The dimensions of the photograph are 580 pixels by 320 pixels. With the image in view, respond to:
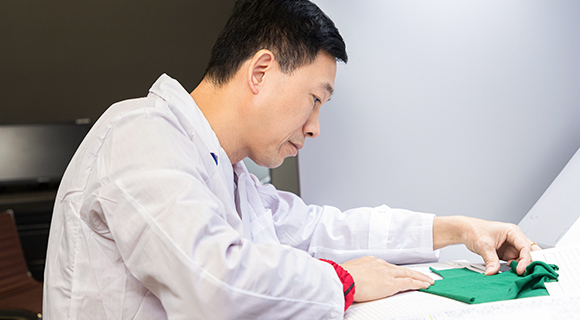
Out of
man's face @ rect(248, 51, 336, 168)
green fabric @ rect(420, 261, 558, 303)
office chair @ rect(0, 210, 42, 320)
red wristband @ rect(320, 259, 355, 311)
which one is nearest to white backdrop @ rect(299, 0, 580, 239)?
man's face @ rect(248, 51, 336, 168)

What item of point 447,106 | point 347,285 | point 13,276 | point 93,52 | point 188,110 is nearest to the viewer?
point 347,285

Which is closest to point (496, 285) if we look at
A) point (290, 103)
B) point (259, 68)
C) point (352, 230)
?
point (352, 230)

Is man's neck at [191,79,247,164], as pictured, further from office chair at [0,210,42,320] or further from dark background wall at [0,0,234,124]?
dark background wall at [0,0,234,124]

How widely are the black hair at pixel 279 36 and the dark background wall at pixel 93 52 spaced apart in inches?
120

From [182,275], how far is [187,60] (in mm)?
3626

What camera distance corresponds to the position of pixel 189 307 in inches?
24.7

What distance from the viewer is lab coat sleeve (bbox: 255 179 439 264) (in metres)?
1.20

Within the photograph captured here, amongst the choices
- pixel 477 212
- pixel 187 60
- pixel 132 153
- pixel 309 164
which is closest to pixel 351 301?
pixel 132 153

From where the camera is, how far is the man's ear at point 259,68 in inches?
37.9

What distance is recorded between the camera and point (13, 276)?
2.13 metres

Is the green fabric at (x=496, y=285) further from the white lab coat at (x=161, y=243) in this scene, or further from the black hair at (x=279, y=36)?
the black hair at (x=279, y=36)

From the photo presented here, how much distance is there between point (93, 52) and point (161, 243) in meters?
3.85

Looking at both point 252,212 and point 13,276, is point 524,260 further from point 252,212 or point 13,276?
point 13,276

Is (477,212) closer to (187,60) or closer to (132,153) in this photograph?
(132,153)
